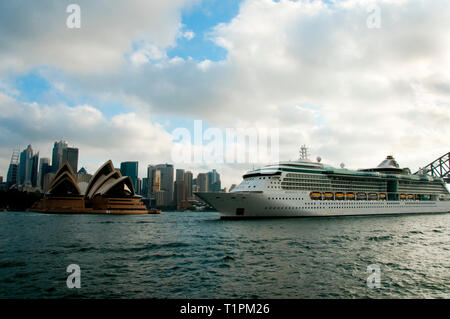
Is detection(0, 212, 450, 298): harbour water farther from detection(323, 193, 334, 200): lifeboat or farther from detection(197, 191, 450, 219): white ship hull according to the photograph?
detection(323, 193, 334, 200): lifeboat

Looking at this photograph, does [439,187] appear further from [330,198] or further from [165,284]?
[165,284]

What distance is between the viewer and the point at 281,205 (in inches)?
1665

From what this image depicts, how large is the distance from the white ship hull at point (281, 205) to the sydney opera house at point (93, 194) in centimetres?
→ 6281

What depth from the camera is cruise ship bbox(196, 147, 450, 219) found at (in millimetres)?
40750

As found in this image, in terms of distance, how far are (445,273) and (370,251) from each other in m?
5.14

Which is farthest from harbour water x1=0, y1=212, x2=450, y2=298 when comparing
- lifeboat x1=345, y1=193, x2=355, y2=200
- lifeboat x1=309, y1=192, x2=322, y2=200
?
lifeboat x1=345, y1=193, x2=355, y2=200

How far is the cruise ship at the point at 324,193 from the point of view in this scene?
40.8 m

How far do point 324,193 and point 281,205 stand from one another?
1109 cm

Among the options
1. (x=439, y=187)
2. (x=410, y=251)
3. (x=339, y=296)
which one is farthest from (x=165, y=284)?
(x=439, y=187)

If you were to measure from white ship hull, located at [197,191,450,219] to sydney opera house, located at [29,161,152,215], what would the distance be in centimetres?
6281

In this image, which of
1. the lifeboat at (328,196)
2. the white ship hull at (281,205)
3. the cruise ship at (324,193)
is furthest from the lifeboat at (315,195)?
the lifeboat at (328,196)

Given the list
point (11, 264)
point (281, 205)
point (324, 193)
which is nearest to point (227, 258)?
point (11, 264)

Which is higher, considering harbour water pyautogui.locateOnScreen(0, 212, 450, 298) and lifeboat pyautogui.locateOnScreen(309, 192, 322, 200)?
lifeboat pyautogui.locateOnScreen(309, 192, 322, 200)

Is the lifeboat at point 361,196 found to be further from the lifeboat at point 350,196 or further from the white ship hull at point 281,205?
the lifeboat at point 350,196
